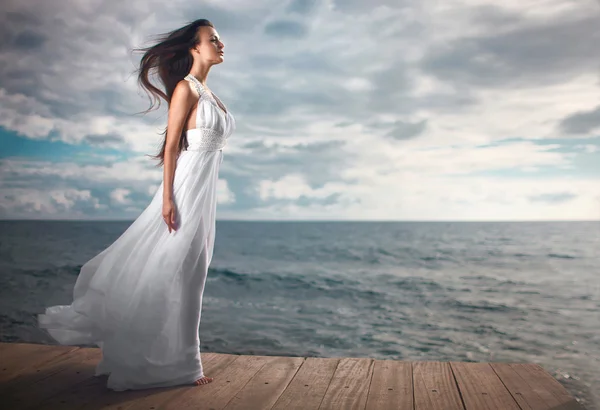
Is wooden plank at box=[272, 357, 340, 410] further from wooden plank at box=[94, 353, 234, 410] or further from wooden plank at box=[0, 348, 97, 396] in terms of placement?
wooden plank at box=[0, 348, 97, 396]

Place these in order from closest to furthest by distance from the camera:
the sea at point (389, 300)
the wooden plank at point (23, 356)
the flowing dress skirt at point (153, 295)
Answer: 1. the flowing dress skirt at point (153, 295)
2. the wooden plank at point (23, 356)
3. the sea at point (389, 300)

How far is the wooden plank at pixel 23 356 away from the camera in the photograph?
2449mm

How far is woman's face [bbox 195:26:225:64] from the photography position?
2.36 meters

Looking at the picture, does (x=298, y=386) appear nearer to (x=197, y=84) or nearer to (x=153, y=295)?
(x=153, y=295)

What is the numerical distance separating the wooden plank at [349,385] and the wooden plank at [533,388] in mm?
557

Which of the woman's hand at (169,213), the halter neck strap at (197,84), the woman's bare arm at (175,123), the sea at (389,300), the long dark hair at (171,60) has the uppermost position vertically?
the long dark hair at (171,60)

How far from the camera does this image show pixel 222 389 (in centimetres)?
221

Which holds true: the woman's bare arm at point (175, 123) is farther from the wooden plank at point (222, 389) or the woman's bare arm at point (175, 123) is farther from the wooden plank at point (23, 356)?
the wooden plank at point (23, 356)

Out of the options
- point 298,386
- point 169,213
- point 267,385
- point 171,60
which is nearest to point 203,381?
point 267,385

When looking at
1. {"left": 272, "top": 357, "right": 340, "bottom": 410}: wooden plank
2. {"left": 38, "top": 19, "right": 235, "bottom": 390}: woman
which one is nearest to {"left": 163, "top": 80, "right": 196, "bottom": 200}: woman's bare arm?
{"left": 38, "top": 19, "right": 235, "bottom": 390}: woman

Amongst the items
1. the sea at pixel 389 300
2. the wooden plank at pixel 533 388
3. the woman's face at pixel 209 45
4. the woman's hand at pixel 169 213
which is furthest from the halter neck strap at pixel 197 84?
the sea at pixel 389 300

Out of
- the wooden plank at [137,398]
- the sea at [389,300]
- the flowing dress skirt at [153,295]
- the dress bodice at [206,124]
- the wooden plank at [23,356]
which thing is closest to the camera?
the wooden plank at [137,398]

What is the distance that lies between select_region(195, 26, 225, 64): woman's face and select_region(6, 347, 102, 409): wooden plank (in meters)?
1.42

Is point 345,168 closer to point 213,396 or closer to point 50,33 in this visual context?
point 50,33
